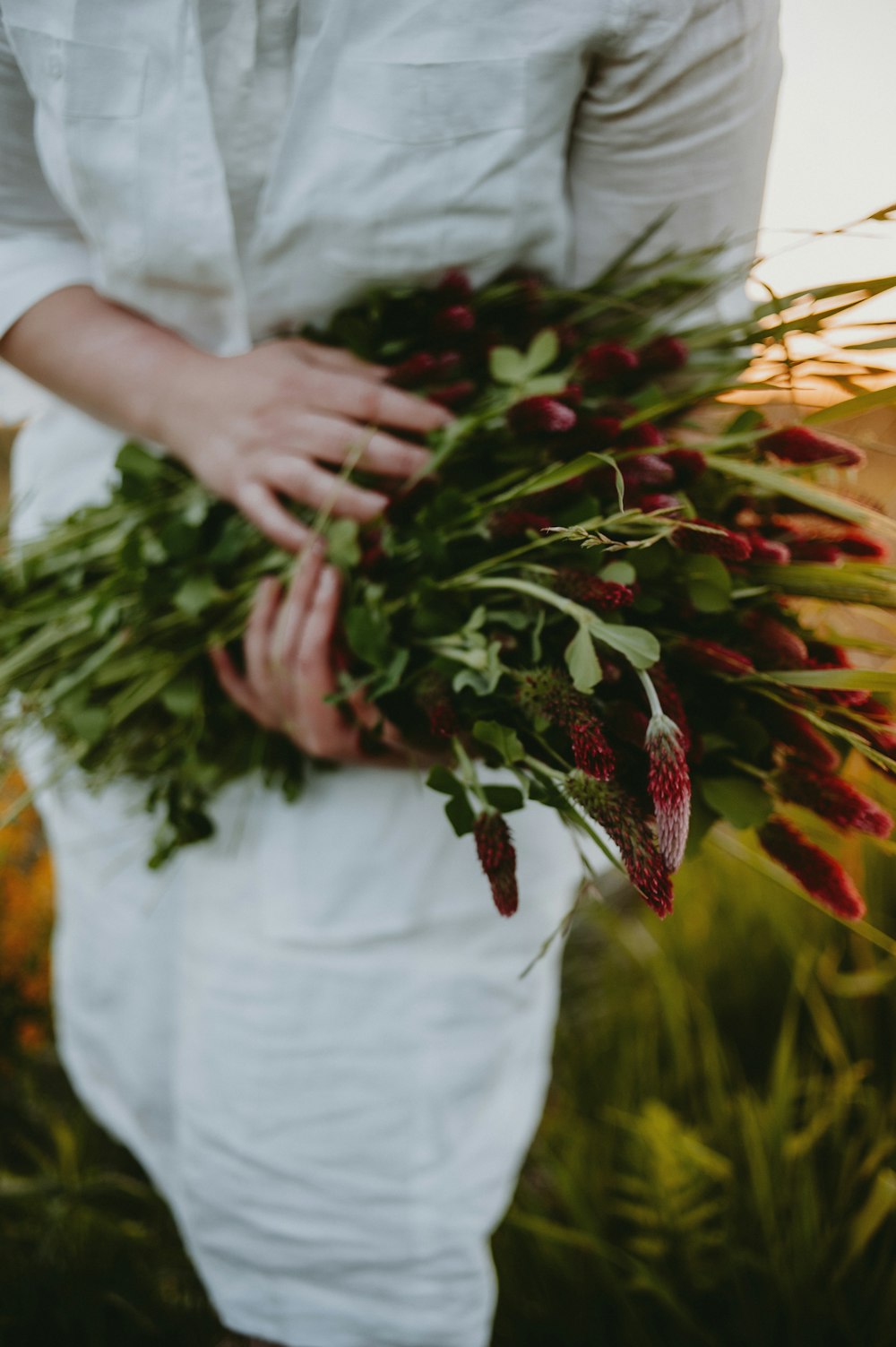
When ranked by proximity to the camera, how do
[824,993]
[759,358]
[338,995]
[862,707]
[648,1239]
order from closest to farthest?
[862,707] → [759,358] → [338,995] → [648,1239] → [824,993]

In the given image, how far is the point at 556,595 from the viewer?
52 cm

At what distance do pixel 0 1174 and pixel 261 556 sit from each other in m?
1.15

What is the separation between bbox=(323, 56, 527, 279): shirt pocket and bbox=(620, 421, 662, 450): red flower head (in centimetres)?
22

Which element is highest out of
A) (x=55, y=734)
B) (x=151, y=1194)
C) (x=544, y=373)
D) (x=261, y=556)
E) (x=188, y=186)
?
(x=188, y=186)

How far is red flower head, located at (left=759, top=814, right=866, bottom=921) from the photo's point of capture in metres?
0.55

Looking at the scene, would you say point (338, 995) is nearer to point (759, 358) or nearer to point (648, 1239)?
point (759, 358)

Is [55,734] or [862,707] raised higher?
[862,707]

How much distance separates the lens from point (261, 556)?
809 mm

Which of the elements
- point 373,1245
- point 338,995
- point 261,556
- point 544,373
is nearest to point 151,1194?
point 373,1245

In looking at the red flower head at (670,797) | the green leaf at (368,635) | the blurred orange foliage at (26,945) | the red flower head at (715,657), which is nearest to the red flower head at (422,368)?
the green leaf at (368,635)

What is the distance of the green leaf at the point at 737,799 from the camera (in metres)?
0.57

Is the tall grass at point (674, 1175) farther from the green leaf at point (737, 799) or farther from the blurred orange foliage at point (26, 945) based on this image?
the green leaf at point (737, 799)

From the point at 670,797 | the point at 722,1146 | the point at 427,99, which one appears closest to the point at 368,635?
the point at 670,797

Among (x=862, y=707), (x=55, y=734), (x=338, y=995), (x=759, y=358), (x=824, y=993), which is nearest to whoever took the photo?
(x=862, y=707)
